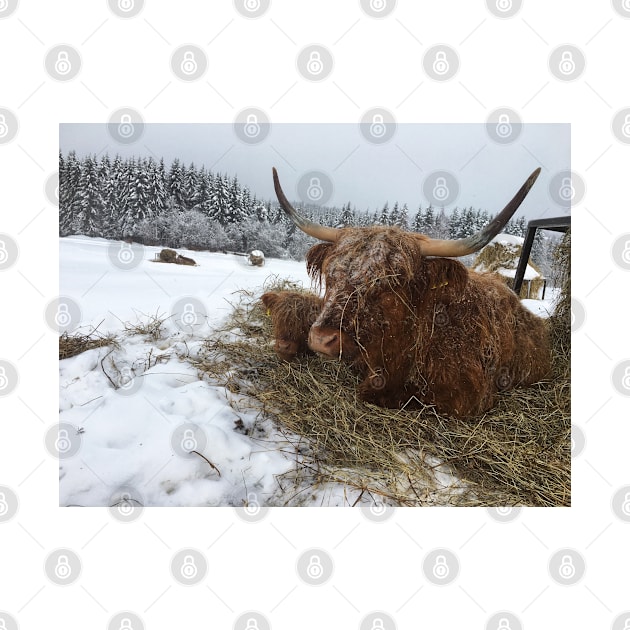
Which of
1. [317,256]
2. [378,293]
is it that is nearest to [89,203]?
[317,256]

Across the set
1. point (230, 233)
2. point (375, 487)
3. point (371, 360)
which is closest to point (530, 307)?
point (371, 360)

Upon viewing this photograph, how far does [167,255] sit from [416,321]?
3105 mm

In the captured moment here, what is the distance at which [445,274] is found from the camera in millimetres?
2410

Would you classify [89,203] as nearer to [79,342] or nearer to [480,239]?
[79,342]

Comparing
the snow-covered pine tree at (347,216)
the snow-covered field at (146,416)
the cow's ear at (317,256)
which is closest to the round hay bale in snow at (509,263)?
the snow-covered field at (146,416)

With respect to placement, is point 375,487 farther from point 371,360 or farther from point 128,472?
point 128,472

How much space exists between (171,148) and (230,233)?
4.99 ft

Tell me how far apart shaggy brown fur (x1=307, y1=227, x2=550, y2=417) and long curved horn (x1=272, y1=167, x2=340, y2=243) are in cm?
8

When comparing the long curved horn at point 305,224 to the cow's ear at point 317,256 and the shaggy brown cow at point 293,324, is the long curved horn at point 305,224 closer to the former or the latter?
the cow's ear at point 317,256

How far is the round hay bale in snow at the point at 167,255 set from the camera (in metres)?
4.05

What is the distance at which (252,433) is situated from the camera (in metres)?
2.45

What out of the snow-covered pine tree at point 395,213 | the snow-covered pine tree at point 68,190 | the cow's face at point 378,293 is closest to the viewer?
the cow's face at point 378,293

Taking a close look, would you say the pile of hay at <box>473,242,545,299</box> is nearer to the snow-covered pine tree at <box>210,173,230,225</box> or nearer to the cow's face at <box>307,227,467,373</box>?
the cow's face at <box>307,227,467,373</box>

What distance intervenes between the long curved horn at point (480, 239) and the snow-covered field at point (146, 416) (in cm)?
166
